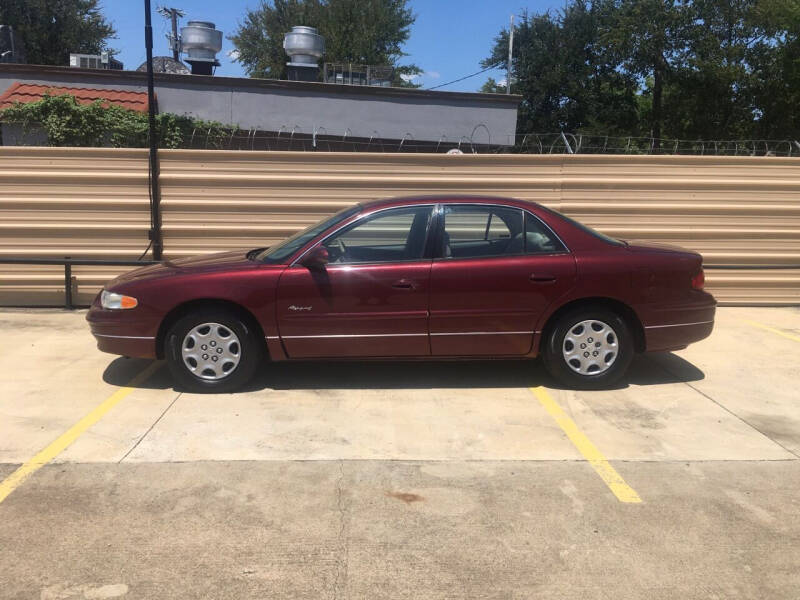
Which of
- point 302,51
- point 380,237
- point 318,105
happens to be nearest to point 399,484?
point 380,237

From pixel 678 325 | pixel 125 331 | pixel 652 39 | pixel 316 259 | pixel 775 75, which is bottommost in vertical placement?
pixel 125 331

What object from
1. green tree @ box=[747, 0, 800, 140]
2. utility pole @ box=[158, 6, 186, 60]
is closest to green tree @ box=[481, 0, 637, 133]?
green tree @ box=[747, 0, 800, 140]

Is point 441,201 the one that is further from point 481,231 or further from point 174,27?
point 174,27

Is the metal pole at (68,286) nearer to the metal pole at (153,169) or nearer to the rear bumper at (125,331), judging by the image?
the metal pole at (153,169)

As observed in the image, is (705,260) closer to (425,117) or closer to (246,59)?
(425,117)

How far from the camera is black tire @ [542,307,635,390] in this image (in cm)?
549

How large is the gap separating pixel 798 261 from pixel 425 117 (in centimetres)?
954

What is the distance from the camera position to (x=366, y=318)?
17.5ft

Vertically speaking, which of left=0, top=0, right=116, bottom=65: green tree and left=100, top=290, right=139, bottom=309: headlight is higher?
left=0, top=0, right=116, bottom=65: green tree

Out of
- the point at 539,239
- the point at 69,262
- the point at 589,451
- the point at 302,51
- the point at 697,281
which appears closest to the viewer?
the point at 589,451

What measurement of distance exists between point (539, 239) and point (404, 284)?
3.89 feet

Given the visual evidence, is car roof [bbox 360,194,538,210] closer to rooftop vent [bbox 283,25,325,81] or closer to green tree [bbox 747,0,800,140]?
rooftop vent [bbox 283,25,325,81]

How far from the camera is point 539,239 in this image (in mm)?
5539

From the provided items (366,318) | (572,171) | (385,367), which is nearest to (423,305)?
(366,318)
